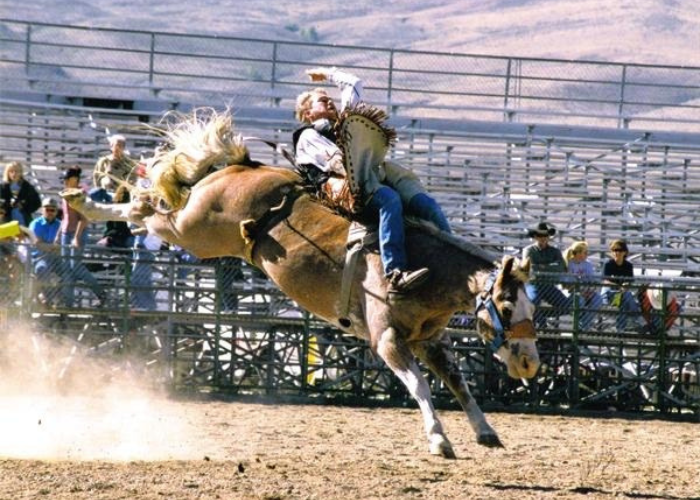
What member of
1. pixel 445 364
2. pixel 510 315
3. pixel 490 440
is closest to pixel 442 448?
pixel 490 440

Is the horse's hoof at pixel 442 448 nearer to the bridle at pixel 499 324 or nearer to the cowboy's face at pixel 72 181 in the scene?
the bridle at pixel 499 324

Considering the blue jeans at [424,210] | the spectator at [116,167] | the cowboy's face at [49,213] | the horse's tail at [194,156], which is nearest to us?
the blue jeans at [424,210]

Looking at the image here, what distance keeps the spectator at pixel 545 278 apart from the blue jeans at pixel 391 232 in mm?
4992

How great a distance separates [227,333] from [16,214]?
8.71 feet

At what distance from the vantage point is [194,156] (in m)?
11.7

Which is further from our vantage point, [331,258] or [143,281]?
[143,281]

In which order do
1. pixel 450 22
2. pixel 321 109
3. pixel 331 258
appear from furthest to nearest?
pixel 450 22, pixel 321 109, pixel 331 258

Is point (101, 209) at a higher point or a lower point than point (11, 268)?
higher

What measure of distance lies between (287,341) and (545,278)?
2.62m

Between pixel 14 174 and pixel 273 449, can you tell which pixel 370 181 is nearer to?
pixel 273 449

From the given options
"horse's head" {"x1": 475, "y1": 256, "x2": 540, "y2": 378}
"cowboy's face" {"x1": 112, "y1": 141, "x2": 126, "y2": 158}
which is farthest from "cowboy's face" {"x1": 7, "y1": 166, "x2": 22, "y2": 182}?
"horse's head" {"x1": 475, "y1": 256, "x2": 540, "y2": 378}

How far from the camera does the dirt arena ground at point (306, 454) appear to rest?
9.36m

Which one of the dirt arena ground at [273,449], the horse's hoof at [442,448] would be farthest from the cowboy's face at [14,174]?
the horse's hoof at [442,448]

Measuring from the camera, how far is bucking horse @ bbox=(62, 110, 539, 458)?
1005 cm
